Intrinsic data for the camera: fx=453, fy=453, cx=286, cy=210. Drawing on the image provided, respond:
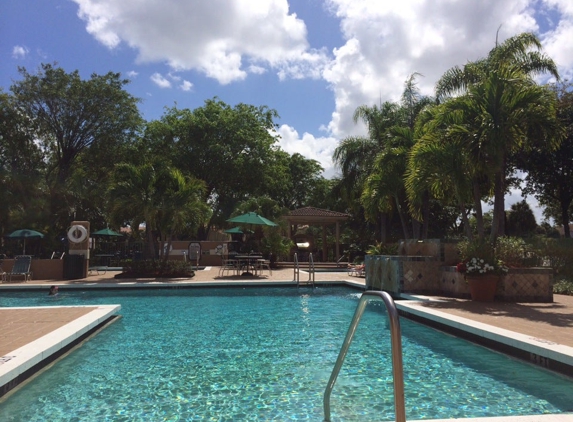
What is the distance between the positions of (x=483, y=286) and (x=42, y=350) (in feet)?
27.0

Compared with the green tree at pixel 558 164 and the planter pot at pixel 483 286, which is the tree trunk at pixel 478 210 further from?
the green tree at pixel 558 164

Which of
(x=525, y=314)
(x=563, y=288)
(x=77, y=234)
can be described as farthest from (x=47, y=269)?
(x=563, y=288)

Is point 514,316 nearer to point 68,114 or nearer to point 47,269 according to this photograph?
point 47,269

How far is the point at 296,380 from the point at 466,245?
268 inches

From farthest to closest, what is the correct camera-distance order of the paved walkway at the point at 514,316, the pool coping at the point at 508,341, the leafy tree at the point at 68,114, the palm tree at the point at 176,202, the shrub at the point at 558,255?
the leafy tree at the point at 68,114 < the palm tree at the point at 176,202 < the shrub at the point at 558,255 < the paved walkway at the point at 514,316 < the pool coping at the point at 508,341

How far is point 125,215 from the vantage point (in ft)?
57.5

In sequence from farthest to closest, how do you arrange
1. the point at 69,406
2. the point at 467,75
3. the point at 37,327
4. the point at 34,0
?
the point at 467,75 → the point at 34,0 → the point at 37,327 → the point at 69,406

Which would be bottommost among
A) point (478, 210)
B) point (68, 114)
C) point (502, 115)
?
point (478, 210)

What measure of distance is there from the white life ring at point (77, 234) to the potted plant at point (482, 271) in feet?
44.3

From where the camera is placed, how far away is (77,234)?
17.1m

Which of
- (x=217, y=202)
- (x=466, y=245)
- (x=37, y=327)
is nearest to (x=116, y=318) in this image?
(x=37, y=327)

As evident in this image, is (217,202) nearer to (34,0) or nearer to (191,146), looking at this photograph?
(191,146)

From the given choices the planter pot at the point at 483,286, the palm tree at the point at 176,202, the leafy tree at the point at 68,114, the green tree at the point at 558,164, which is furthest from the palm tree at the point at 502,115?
the leafy tree at the point at 68,114

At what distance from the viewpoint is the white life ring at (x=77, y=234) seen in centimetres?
1695
